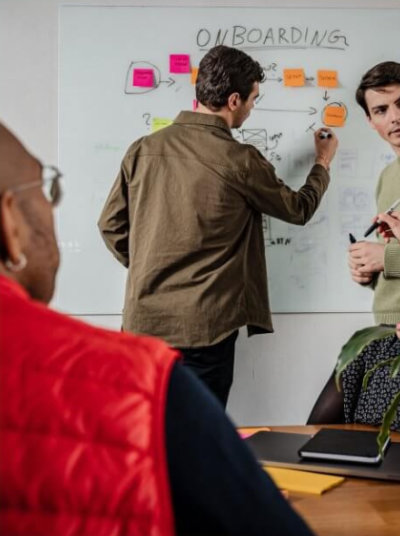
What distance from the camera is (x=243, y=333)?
2885mm

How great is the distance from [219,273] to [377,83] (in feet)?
2.90

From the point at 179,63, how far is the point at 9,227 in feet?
7.58

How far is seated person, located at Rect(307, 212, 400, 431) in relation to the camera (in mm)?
2079

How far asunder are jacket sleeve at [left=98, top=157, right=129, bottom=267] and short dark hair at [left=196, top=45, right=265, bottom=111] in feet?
1.21

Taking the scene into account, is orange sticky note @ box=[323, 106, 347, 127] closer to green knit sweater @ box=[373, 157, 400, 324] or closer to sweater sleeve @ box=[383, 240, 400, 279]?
green knit sweater @ box=[373, 157, 400, 324]

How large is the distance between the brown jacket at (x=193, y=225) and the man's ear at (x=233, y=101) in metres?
0.10

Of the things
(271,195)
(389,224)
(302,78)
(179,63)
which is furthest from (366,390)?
(179,63)

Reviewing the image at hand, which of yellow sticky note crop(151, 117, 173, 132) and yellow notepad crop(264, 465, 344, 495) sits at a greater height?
yellow sticky note crop(151, 117, 173, 132)

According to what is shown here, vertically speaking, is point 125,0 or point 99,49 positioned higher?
point 125,0

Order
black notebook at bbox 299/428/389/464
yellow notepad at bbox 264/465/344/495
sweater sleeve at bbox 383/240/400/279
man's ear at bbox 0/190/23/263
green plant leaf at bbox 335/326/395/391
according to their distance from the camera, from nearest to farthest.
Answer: man's ear at bbox 0/190/23/263
green plant leaf at bbox 335/326/395/391
yellow notepad at bbox 264/465/344/495
black notebook at bbox 299/428/389/464
sweater sleeve at bbox 383/240/400/279

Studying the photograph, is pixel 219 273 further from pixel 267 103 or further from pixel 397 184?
pixel 267 103

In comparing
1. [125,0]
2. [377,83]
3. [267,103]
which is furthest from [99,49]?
[377,83]

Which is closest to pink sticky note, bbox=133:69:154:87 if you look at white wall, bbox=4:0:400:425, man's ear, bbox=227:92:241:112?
white wall, bbox=4:0:400:425

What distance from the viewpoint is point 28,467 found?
0.56 metres
